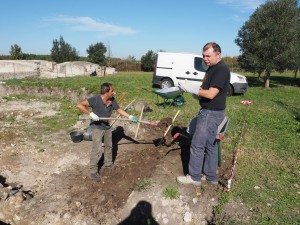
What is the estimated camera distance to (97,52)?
39.4m

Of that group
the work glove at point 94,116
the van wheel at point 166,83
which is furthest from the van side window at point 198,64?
the work glove at point 94,116

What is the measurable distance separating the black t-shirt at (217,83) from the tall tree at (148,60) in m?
37.7

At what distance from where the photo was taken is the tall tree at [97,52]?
3956 centimetres

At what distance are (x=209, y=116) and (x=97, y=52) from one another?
36886 millimetres

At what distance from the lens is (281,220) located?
4.07 m

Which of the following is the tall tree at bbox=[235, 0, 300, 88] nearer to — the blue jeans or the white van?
the white van

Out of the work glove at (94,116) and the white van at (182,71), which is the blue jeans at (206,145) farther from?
the white van at (182,71)

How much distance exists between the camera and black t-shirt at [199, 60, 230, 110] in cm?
426

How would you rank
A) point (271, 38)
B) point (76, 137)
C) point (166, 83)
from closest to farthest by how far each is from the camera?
point (76, 137), point (166, 83), point (271, 38)

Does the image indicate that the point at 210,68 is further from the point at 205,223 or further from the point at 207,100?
the point at 205,223

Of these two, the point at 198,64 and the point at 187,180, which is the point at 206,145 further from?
the point at 198,64

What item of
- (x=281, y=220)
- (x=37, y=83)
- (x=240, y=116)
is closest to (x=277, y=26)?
(x=240, y=116)

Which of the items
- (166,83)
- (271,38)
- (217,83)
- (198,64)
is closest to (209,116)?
(217,83)

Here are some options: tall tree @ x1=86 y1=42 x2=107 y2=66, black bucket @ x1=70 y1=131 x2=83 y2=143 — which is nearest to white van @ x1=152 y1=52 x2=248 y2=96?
black bucket @ x1=70 y1=131 x2=83 y2=143
